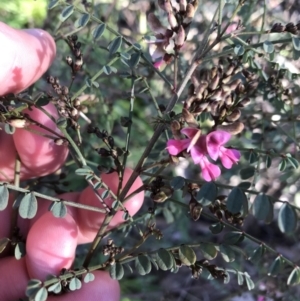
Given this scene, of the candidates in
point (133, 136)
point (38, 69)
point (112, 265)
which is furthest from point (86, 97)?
point (133, 136)

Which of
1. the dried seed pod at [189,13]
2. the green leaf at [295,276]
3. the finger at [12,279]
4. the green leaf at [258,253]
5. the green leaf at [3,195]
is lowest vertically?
the finger at [12,279]

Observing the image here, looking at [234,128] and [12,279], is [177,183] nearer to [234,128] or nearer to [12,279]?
[234,128]

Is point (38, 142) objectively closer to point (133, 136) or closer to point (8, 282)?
point (8, 282)

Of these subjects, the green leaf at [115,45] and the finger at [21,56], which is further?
the finger at [21,56]

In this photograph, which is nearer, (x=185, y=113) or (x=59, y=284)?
(x=185, y=113)

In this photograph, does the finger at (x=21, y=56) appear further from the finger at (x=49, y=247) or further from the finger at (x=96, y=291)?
the finger at (x=96, y=291)

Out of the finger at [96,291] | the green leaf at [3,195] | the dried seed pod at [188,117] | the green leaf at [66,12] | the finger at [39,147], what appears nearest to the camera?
the dried seed pod at [188,117]

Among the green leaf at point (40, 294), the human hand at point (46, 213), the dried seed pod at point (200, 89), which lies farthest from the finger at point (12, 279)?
the dried seed pod at point (200, 89)

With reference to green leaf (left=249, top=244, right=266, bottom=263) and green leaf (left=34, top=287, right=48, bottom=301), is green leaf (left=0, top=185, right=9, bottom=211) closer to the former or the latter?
green leaf (left=34, top=287, right=48, bottom=301)
